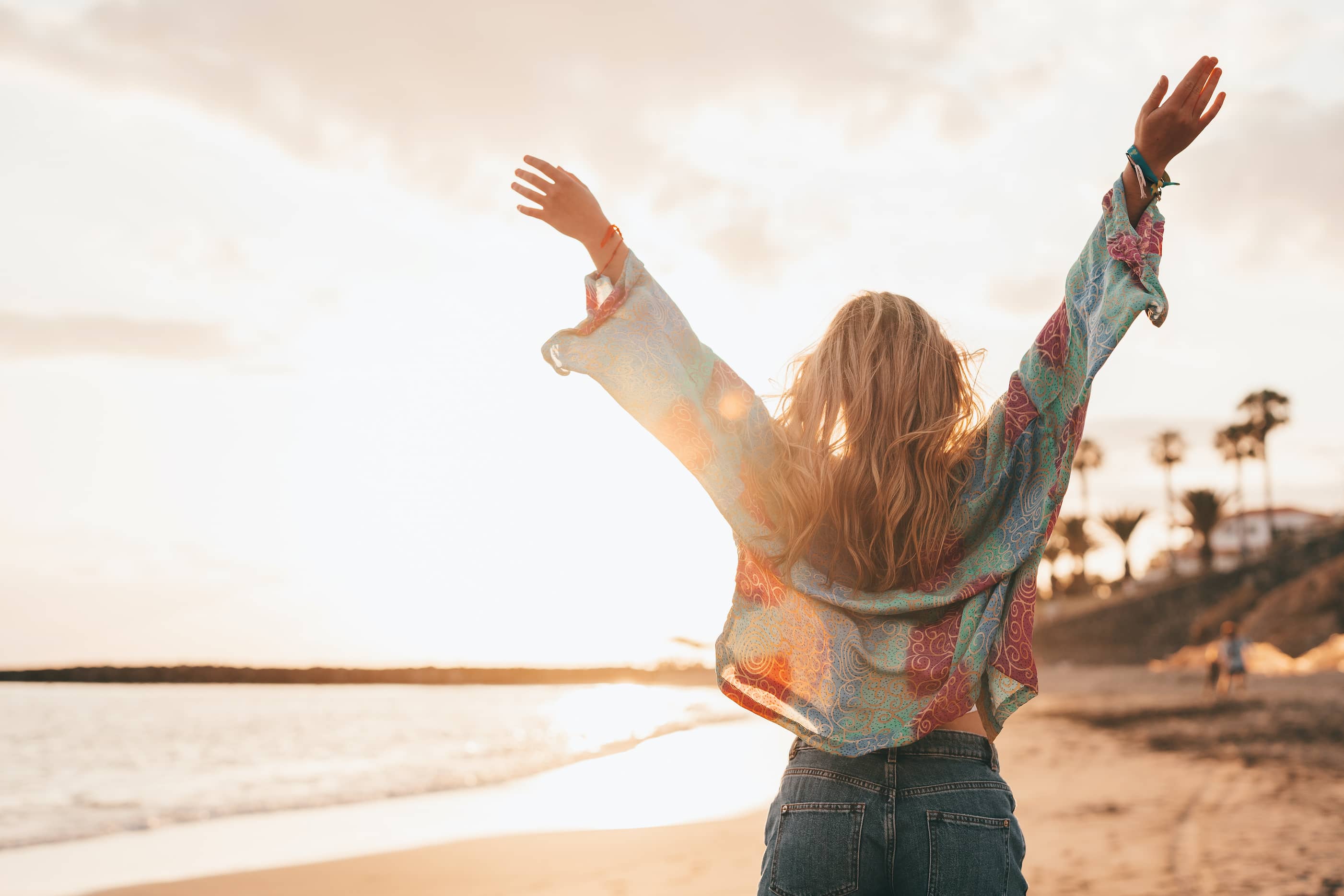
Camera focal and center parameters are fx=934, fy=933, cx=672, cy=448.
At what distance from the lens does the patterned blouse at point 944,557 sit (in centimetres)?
162

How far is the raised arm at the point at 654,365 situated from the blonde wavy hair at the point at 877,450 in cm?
6

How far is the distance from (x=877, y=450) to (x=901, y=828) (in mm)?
635

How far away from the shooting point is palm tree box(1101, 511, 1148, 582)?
186ft

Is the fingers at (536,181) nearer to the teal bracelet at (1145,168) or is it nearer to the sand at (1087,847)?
the teal bracelet at (1145,168)

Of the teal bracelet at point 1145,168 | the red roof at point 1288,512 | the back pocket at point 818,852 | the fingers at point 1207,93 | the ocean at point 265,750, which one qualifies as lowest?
the ocean at point 265,750

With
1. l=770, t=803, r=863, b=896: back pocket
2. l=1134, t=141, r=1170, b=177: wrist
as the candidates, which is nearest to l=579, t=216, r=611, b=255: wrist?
l=1134, t=141, r=1170, b=177: wrist

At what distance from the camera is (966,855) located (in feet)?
4.77

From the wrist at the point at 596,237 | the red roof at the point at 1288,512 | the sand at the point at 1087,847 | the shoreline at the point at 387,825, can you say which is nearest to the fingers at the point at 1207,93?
the wrist at the point at 596,237

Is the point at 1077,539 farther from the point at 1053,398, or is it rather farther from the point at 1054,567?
the point at 1053,398

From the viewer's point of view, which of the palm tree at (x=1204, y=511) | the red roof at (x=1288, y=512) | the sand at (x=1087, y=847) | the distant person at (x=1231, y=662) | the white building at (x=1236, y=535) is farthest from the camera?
the red roof at (x=1288, y=512)

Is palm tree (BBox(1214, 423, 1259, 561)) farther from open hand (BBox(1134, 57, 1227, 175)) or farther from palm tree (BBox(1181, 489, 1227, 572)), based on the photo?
open hand (BBox(1134, 57, 1227, 175))

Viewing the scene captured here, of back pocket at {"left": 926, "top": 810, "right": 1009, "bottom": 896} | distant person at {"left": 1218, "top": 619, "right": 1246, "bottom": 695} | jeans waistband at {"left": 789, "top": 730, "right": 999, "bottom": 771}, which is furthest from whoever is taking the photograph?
distant person at {"left": 1218, "top": 619, "right": 1246, "bottom": 695}

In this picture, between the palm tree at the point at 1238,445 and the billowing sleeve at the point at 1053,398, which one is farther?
the palm tree at the point at 1238,445

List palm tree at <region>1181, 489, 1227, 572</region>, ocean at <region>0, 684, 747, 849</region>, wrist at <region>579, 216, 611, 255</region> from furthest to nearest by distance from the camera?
palm tree at <region>1181, 489, 1227, 572</region> → ocean at <region>0, 684, 747, 849</region> → wrist at <region>579, 216, 611, 255</region>
